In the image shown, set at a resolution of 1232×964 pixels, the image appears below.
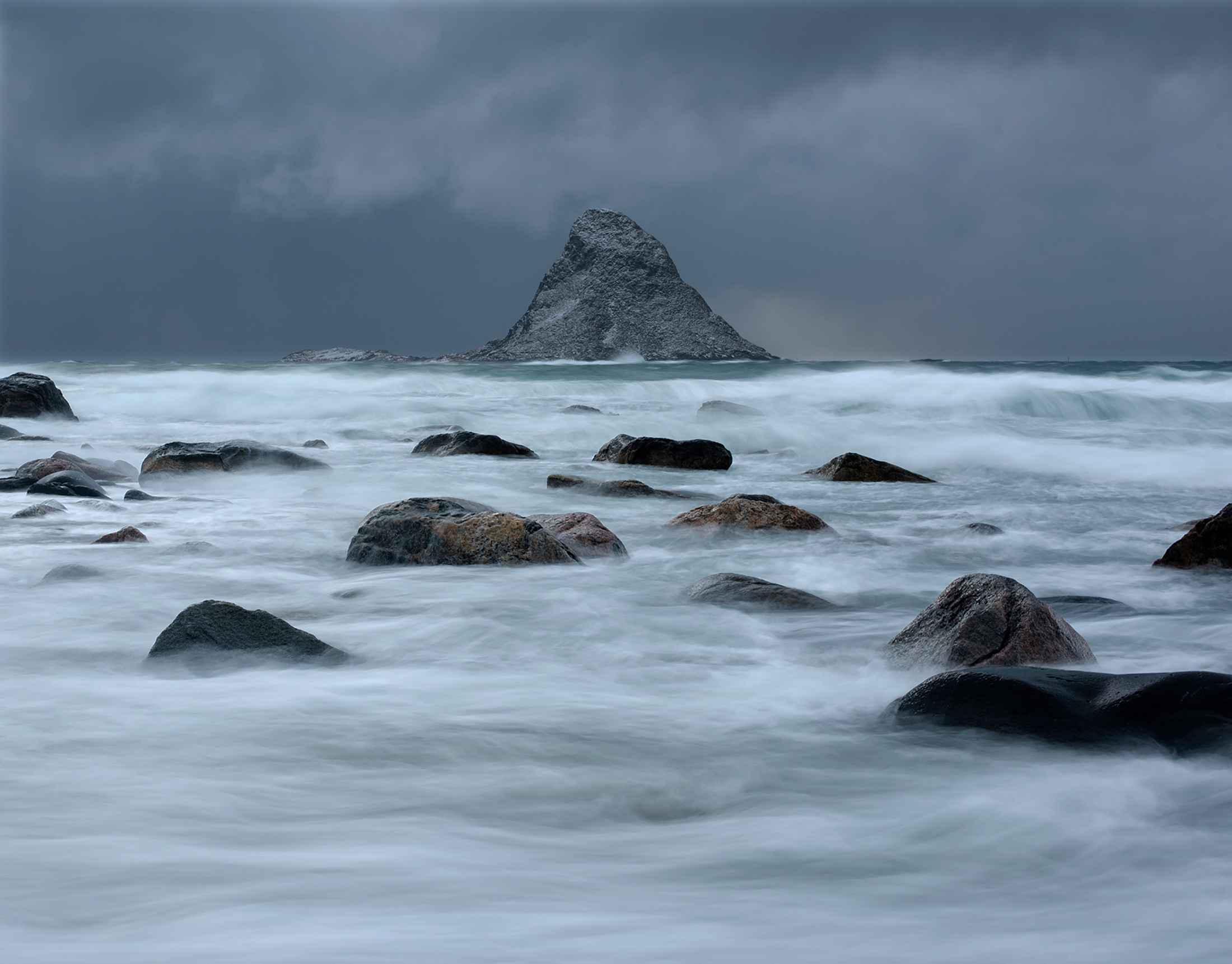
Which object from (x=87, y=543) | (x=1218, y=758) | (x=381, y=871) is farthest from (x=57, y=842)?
(x=87, y=543)

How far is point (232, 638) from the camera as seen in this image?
11.6ft

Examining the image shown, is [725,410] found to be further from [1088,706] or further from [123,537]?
[1088,706]

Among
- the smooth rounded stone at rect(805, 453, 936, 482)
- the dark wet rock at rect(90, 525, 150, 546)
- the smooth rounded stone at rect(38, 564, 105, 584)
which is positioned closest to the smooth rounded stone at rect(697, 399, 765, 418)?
the smooth rounded stone at rect(805, 453, 936, 482)

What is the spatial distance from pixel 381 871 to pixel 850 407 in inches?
786

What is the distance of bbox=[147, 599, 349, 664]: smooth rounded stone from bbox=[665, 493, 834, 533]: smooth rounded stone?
11.3 feet

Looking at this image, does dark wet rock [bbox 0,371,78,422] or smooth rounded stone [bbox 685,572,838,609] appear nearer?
smooth rounded stone [bbox 685,572,838,609]

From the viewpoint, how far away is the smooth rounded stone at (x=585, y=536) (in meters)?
5.76

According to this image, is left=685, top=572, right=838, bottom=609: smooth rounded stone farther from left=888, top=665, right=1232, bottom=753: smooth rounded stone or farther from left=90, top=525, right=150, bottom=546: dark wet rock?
left=90, top=525, right=150, bottom=546: dark wet rock

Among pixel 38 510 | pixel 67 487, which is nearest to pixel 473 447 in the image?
pixel 67 487

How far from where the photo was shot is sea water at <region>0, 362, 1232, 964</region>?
178 centimetres

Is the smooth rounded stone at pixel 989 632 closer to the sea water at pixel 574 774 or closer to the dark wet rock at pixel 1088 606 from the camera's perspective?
the sea water at pixel 574 774

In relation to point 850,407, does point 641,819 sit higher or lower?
lower

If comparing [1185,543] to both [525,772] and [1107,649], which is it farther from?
[525,772]

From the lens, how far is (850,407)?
2100 centimetres
